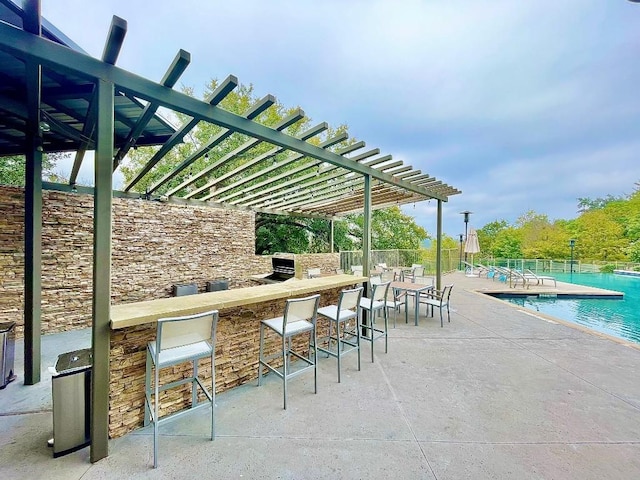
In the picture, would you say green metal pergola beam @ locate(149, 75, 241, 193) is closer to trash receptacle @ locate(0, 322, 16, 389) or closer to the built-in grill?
trash receptacle @ locate(0, 322, 16, 389)

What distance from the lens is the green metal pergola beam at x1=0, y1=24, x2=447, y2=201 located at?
156 centimetres

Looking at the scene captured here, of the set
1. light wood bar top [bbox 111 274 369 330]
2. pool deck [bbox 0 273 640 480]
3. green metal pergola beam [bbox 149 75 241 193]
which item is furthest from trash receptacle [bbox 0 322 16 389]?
green metal pergola beam [bbox 149 75 241 193]

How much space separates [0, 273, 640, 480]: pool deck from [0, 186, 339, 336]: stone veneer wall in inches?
54.3

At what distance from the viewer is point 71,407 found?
6.39 feet

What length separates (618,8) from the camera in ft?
25.1

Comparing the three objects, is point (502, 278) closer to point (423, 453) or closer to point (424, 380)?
point (424, 380)

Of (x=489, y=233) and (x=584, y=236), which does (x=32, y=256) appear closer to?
(x=584, y=236)

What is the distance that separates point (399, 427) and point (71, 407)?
2.42 meters

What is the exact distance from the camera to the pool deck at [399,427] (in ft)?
6.00

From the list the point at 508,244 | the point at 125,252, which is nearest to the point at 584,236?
the point at 508,244

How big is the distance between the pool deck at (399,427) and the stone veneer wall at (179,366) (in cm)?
15

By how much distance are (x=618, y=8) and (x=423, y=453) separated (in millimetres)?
12235

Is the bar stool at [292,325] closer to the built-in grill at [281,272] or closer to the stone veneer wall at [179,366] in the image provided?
the stone veneer wall at [179,366]

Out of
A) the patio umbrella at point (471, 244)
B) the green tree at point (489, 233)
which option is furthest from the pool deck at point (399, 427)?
the green tree at point (489, 233)
